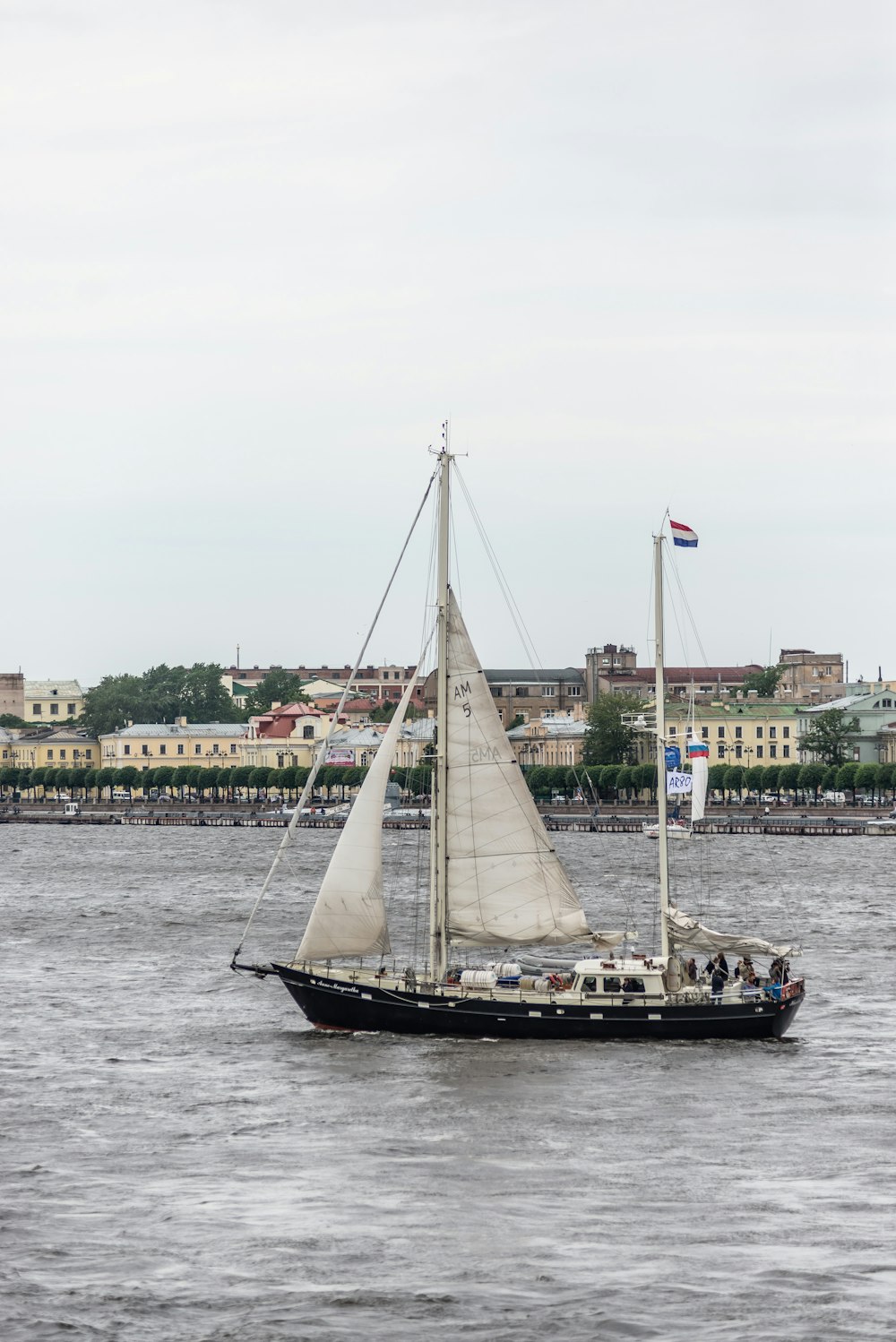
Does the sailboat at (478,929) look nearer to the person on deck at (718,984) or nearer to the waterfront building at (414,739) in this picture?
the person on deck at (718,984)

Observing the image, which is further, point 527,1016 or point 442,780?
point 442,780

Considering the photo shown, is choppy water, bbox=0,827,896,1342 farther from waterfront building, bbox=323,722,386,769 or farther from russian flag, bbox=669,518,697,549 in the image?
waterfront building, bbox=323,722,386,769

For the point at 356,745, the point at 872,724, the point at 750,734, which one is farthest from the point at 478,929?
the point at 356,745

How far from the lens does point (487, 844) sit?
36.4 m

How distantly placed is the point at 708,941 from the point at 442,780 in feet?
17.3

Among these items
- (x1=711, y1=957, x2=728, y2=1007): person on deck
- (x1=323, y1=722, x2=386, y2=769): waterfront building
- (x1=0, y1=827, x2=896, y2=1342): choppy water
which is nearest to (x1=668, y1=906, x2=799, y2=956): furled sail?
(x1=711, y1=957, x2=728, y2=1007): person on deck

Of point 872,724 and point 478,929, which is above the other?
point 872,724

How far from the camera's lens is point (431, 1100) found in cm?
3192

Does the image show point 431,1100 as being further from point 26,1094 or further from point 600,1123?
point 26,1094

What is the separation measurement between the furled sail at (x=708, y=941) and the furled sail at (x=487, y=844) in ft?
5.65

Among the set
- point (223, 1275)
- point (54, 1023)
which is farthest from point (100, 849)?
point (223, 1275)

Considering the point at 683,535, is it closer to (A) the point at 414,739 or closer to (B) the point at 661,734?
(B) the point at 661,734

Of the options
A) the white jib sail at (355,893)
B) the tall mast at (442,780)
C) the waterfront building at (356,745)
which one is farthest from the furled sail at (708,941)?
the waterfront building at (356,745)

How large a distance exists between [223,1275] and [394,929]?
139 feet
